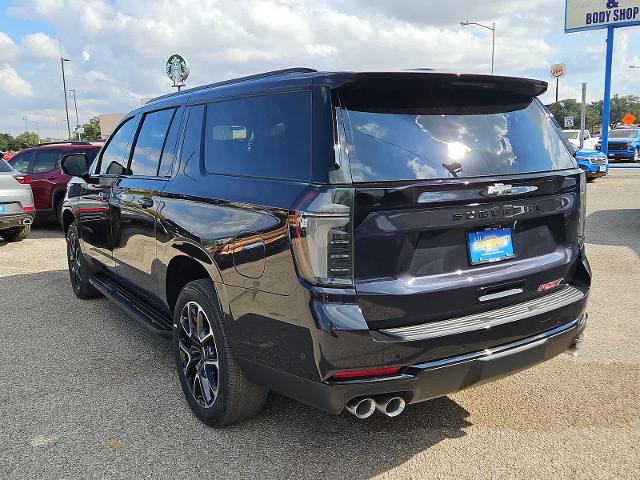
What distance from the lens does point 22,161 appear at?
438 inches

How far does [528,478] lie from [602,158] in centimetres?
1752

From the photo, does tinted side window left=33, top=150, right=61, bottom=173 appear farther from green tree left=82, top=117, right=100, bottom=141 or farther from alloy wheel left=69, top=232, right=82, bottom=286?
green tree left=82, top=117, right=100, bottom=141

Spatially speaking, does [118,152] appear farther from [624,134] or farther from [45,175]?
[624,134]

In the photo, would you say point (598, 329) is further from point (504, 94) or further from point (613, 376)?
point (504, 94)

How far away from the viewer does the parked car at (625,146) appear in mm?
27469

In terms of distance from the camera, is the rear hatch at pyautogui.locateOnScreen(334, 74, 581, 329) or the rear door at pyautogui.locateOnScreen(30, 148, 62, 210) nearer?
the rear hatch at pyautogui.locateOnScreen(334, 74, 581, 329)

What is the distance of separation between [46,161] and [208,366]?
9.15m

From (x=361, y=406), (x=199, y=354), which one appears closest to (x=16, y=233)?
(x=199, y=354)

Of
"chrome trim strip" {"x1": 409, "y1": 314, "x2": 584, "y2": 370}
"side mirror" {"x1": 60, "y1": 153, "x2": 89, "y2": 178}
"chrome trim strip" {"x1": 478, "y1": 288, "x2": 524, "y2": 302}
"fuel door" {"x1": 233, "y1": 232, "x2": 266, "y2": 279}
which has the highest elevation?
"side mirror" {"x1": 60, "y1": 153, "x2": 89, "y2": 178}

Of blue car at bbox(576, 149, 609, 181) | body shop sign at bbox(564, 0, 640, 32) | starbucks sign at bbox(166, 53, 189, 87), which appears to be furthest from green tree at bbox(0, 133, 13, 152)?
blue car at bbox(576, 149, 609, 181)

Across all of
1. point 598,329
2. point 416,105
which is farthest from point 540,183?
point 598,329

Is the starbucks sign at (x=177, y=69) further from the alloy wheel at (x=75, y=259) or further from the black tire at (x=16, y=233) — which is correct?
the alloy wheel at (x=75, y=259)

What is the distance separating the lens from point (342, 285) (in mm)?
2395

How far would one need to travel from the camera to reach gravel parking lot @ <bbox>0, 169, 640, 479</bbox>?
285 cm
